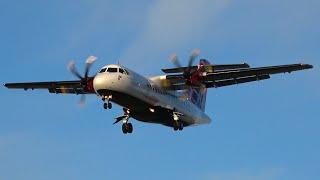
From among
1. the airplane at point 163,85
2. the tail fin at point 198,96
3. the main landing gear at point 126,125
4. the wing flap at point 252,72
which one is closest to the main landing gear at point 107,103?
the airplane at point 163,85

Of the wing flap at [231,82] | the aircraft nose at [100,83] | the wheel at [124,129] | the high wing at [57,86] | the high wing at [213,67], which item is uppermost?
the high wing at [57,86]

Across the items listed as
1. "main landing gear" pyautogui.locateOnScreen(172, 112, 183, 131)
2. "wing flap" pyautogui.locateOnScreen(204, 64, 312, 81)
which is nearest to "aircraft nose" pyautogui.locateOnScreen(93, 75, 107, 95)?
"main landing gear" pyautogui.locateOnScreen(172, 112, 183, 131)

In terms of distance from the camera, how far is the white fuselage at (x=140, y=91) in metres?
37.8

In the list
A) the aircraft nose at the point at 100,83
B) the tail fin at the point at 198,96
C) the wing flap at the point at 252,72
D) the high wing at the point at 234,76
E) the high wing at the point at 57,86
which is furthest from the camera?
the tail fin at the point at 198,96

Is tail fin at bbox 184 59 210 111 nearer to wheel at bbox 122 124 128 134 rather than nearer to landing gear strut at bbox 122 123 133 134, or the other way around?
landing gear strut at bbox 122 123 133 134

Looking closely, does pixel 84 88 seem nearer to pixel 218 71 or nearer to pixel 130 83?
pixel 130 83

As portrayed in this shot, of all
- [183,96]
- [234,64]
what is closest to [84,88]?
[183,96]

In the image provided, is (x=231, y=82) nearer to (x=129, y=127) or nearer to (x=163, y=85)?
(x=163, y=85)

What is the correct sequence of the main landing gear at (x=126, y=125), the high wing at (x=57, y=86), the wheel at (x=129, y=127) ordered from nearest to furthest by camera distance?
1. the main landing gear at (x=126, y=125)
2. the wheel at (x=129, y=127)
3. the high wing at (x=57, y=86)

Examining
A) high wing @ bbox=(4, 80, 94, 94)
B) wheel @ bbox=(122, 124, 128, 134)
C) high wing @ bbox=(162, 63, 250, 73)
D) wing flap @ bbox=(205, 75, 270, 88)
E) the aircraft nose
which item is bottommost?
wheel @ bbox=(122, 124, 128, 134)

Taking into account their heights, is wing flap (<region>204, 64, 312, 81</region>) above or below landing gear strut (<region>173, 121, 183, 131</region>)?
above

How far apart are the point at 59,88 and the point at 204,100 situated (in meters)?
11.8

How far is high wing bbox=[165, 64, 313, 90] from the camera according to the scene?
131 ft

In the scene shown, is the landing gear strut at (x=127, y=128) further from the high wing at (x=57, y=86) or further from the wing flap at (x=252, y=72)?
the wing flap at (x=252, y=72)
